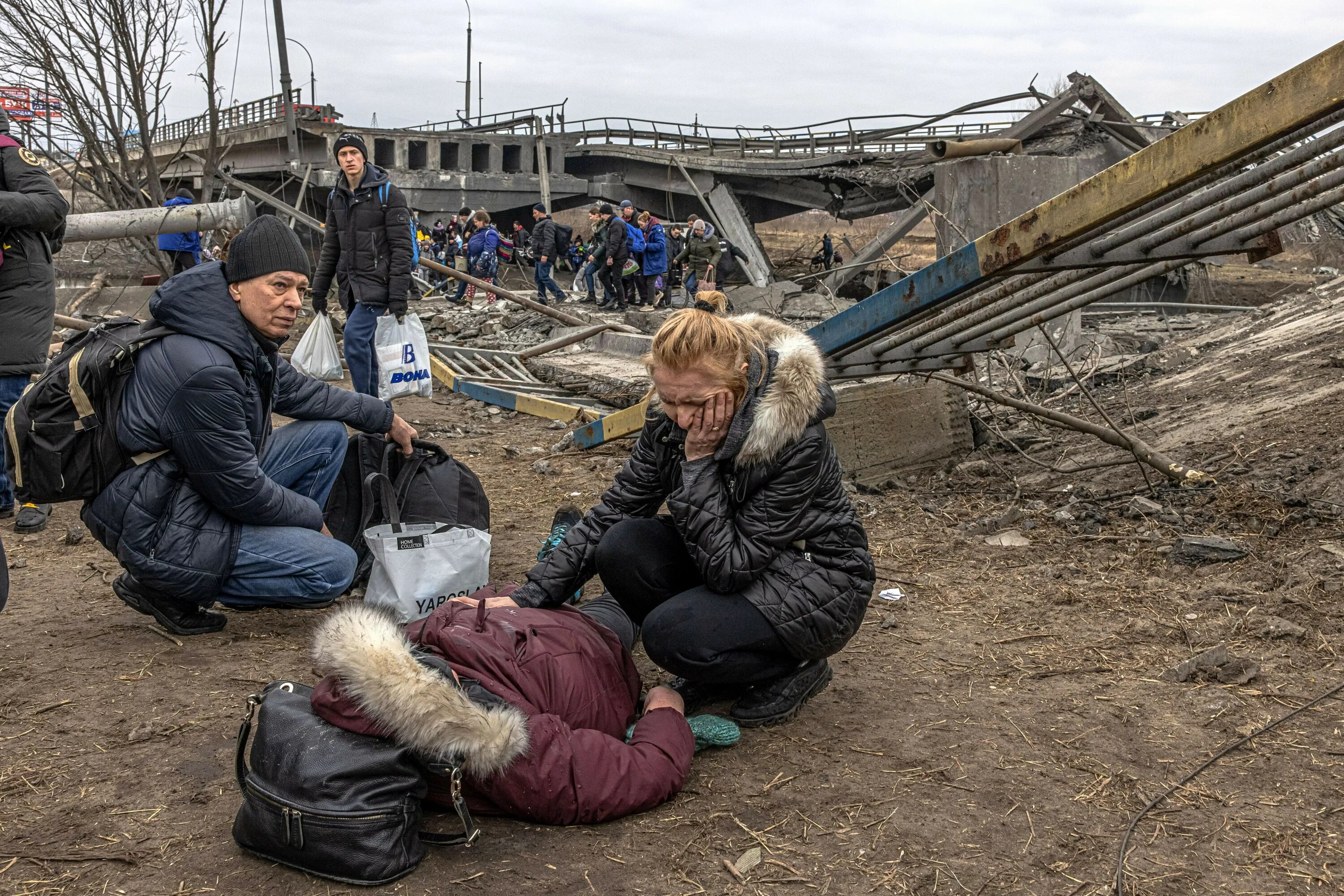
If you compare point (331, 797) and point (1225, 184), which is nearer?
point (331, 797)

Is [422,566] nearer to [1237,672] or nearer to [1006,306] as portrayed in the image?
[1237,672]

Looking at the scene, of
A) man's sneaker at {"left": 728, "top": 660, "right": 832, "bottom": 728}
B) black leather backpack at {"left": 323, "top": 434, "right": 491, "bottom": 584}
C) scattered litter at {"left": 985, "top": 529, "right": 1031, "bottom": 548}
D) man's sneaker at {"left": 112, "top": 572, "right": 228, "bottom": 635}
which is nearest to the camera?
man's sneaker at {"left": 728, "top": 660, "right": 832, "bottom": 728}

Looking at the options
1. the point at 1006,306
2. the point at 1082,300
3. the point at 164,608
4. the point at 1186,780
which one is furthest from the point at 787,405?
the point at 1082,300

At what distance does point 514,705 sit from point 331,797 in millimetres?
435

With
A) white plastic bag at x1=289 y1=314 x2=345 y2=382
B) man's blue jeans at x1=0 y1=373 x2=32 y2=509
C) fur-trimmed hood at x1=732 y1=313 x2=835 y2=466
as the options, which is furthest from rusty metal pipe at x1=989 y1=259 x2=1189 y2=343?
man's blue jeans at x1=0 y1=373 x2=32 y2=509

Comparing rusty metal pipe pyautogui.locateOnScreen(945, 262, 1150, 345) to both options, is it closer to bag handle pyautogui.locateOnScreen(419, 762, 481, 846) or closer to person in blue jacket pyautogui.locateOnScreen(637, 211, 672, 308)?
bag handle pyautogui.locateOnScreen(419, 762, 481, 846)

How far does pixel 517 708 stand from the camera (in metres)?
2.39

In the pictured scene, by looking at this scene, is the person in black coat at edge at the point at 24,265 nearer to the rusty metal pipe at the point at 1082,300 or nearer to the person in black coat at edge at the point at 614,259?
the rusty metal pipe at the point at 1082,300

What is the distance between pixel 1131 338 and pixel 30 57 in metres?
10.2

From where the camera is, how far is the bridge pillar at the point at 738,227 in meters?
27.0

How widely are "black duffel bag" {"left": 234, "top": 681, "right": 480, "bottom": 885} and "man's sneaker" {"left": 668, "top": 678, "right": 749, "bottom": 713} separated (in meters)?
1.02

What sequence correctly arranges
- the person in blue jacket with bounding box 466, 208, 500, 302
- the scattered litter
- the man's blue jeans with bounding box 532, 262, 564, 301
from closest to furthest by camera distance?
1. the scattered litter
2. the man's blue jeans with bounding box 532, 262, 564, 301
3. the person in blue jacket with bounding box 466, 208, 500, 302

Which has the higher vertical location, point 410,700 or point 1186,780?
point 410,700

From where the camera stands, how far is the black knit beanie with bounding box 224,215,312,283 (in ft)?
11.2
